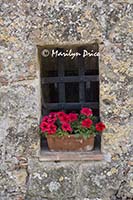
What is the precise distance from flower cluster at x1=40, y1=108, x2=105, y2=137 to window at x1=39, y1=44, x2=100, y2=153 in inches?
7.8

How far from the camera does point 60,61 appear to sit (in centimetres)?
283

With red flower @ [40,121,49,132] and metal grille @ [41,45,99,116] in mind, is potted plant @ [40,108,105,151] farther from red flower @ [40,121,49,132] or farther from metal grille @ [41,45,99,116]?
metal grille @ [41,45,99,116]

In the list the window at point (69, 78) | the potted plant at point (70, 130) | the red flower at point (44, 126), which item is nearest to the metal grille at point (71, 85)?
the window at point (69, 78)

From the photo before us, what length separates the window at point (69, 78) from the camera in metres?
2.79

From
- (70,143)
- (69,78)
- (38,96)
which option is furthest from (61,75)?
(70,143)

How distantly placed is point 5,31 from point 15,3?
0.59ft

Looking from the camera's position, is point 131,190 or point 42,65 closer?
point 131,190

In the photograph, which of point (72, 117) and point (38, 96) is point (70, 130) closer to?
point (72, 117)

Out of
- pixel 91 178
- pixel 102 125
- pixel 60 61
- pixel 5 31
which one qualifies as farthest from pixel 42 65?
pixel 91 178

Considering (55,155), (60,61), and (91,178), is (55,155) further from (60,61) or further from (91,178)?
(60,61)

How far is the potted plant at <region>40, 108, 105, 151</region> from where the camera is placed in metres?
2.62

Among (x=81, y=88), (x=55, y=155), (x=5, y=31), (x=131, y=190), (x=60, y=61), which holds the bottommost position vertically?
(x=131, y=190)

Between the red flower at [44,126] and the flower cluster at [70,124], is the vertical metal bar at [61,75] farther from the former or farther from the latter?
the red flower at [44,126]

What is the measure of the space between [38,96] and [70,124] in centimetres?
27
